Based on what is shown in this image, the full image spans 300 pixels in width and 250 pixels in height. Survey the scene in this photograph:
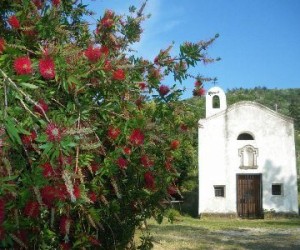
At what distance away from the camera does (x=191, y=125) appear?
16.3 feet

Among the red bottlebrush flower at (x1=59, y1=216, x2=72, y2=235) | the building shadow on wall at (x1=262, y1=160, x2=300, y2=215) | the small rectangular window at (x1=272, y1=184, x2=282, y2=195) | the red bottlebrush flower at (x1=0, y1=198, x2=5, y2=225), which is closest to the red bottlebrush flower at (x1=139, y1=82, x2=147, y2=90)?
the red bottlebrush flower at (x1=59, y1=216, x2=72, y2=235)

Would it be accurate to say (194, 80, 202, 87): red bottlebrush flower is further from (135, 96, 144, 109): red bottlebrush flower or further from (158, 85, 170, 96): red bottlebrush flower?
(135, 96, 144, 109): red bottlebrush flower

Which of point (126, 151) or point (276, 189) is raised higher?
point (276, 189)

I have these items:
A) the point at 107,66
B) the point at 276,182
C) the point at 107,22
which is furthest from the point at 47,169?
the point at 276,182

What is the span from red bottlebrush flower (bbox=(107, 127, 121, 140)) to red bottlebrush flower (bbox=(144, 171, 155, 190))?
54 cm

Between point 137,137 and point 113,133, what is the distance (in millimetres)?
225

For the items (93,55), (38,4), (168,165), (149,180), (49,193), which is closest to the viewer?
(49,193)

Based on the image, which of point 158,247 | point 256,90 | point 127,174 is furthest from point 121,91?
point 256,90

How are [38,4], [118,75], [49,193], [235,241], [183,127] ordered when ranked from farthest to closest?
1. [235,241]
2. [183,127]
3. [38,4]
4. [118,75]
5. [49,193]

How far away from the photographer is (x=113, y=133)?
3584mm

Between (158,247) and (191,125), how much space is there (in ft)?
15.9

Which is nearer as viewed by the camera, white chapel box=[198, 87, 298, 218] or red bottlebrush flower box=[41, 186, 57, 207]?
red bottlebrush flower box=[41, 186, 57, 207]

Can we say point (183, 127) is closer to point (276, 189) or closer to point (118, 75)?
point (118, 75)

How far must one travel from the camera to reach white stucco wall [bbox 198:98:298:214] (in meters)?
19.9
